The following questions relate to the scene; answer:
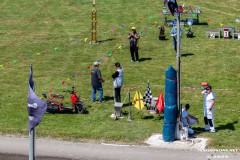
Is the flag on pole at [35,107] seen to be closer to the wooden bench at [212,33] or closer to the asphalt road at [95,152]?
the asphalt road at [95,152]

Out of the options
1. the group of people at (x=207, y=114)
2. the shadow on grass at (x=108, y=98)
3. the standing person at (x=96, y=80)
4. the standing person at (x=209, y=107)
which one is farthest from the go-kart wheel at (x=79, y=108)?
the standing person at (x=209, y=107)

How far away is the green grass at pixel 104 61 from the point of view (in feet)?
76.1

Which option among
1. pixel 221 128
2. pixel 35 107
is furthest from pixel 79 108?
pixel 35 107

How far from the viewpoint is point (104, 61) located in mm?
33875

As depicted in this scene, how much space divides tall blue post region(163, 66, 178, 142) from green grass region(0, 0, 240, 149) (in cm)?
115

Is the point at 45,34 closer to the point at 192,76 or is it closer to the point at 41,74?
the point at 41,74

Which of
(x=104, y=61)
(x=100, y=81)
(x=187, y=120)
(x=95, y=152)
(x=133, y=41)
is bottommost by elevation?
(x=95, y=152)

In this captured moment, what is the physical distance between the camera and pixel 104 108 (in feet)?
83.8

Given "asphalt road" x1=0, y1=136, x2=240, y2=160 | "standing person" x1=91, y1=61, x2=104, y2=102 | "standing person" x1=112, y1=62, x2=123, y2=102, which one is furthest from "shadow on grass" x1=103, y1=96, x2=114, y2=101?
"asphalt road" x1=0, y1=136, x2=240, y2=160

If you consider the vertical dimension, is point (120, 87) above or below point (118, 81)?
below

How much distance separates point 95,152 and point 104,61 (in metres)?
13.7

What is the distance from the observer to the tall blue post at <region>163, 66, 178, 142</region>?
21.0 meters

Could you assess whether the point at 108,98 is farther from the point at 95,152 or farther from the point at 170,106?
the point at 95,152

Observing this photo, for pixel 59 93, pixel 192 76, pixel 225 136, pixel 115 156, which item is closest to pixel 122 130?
pixel 115 156
